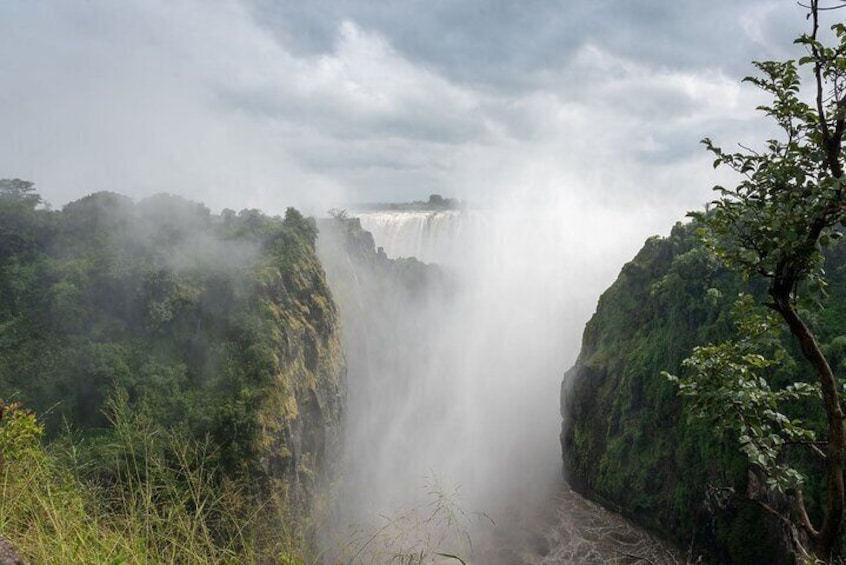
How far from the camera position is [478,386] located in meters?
52.6

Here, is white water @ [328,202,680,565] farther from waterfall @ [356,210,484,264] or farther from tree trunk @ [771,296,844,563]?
tree trunk @ [771,296,844,563]

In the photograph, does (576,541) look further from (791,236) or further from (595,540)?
(791,236)

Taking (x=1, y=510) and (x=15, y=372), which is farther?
(x=15, y=372)

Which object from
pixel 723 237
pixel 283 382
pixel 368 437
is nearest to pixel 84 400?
pixel 283 382

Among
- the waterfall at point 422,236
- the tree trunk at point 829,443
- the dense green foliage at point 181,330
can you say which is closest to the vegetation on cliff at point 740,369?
the tree trunk at point 829,443

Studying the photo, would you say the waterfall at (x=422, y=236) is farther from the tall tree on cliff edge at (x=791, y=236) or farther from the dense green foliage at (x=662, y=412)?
the tall tree on cliff edge at (x=791, y=236)

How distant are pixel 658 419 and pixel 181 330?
25.2 metres

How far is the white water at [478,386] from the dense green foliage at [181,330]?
841 cm

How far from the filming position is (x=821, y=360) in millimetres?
3723

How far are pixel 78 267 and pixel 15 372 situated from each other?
21.8ft

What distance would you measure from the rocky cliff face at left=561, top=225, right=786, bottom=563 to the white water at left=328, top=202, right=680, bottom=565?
351 centimetres

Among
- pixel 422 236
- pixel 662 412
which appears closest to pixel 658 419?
pixel 662 412

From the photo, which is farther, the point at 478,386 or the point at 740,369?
the point at 478,386

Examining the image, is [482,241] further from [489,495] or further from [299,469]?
[299,469]
